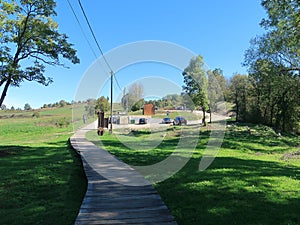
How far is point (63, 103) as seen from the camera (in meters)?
59.8

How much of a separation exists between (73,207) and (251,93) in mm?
35499

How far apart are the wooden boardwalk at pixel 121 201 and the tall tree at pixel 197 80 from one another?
22270 millimetres

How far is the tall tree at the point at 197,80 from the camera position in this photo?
28.7m

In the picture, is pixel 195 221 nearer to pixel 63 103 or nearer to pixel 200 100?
pixel 200 100

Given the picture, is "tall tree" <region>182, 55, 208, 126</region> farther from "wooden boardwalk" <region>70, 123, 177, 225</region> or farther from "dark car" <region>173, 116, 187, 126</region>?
"wooden boardwalk" <region>70, 123, 177, 225</region>

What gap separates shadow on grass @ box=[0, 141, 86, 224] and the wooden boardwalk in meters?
0.39

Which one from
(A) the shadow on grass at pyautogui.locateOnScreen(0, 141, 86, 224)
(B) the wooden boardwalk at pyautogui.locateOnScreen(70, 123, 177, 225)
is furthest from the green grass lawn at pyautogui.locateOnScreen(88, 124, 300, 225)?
(A) the shadow on grass at pyautogui.locateOnScreen(0, 141, 86, 224)

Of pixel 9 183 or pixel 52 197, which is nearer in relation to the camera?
pixel 52 197

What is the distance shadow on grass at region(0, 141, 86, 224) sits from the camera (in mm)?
4730

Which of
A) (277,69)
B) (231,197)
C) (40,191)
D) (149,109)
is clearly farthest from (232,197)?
(149,109)

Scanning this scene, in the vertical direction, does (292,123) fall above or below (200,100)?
below

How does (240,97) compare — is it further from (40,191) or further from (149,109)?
(40,191)

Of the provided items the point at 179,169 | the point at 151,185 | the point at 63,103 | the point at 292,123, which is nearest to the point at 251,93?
the point at 292,123

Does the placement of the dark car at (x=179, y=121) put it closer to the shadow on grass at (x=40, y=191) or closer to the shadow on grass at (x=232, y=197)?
the shadow on grass at (x=40, y=191)
